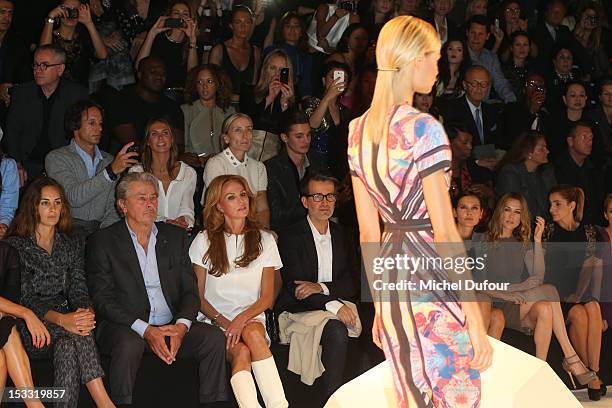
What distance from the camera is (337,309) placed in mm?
5672

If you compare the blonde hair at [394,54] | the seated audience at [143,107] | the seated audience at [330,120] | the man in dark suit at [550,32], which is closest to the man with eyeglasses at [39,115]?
the seated audience at [143,107]

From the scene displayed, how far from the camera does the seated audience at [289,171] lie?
21.0 feet

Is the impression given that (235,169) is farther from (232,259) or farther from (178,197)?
(232,259)

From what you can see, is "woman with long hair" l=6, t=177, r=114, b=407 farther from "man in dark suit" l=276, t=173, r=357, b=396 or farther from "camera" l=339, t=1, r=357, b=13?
"camera" l=339, t=1, r=357, b=13

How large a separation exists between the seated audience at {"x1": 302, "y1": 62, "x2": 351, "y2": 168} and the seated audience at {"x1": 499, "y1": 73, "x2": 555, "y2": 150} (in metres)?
1.26

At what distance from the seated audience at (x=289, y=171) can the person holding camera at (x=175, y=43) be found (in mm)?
966

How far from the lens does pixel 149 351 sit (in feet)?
17.4

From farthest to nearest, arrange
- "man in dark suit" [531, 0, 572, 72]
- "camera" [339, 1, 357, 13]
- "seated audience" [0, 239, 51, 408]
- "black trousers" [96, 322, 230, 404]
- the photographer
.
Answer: "man in dark suit" [531, 0, 572, 72], "camera" [339, 1, 357, 13], the photographer, "black trousers" [96, 322, 230, 404], "seated audience" [0, 239, 51, 408]

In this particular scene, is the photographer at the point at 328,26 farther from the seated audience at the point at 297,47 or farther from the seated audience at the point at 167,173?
the seated audience at the point at 167,173

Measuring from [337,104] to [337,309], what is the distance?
81.8 inches

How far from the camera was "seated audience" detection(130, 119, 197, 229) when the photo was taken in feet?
20.0

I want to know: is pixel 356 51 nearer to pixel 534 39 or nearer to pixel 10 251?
pixel 534 39

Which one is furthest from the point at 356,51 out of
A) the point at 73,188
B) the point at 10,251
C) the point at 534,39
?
the point at 10,251

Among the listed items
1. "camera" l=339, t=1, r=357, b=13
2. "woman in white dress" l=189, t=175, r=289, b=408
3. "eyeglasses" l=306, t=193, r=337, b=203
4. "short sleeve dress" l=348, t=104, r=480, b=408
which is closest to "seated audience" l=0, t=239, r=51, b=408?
"woman in white dress" l=189, t=175, r=289, b=408
